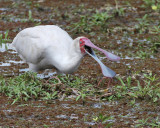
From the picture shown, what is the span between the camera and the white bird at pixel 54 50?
5.97m

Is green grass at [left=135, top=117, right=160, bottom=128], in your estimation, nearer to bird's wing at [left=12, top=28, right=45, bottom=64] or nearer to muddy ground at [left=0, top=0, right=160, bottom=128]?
muddy ground at [left=0, top=0, right=160, bottom=128]

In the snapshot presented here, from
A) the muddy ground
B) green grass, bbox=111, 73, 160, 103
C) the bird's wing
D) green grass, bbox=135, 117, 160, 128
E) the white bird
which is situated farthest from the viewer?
the bird's wing

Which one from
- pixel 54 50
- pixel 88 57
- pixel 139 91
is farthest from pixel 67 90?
pixel 88 57

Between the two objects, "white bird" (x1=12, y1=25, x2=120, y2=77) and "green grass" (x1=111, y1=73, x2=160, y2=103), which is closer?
"green grass" (x1=111, y1=73, x2=160, y2=103)

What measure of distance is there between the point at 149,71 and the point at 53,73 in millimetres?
1383

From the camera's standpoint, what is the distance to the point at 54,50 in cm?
621

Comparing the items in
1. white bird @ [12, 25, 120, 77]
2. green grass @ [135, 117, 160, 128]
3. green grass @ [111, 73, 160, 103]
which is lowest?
green grass @ [135, 117, 160, 128]

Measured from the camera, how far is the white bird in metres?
5.97

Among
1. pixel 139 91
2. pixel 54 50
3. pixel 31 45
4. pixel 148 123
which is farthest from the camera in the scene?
pixel 31 45

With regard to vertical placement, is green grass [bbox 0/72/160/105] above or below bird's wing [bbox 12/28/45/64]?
below

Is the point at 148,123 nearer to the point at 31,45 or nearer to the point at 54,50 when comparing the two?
the point at 54,50

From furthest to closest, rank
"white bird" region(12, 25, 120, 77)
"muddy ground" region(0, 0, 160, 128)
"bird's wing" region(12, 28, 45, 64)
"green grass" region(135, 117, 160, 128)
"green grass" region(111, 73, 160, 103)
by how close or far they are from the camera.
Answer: "bird's wing" region(12, 28, 45, 64), "white bird" region(12, 25, 120, 77), "green grass" region(111, 73, 160, 103), "muddy ground" region(0, 0, 160, 128), "green grass" region(135, 117, 160, 128)

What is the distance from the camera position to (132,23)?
32.6 ft

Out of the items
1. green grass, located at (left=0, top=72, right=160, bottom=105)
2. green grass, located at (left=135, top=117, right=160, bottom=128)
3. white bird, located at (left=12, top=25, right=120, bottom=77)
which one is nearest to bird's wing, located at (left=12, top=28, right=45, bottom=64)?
white bird, located at (left=12, top=25, right=120, bottom=77)
